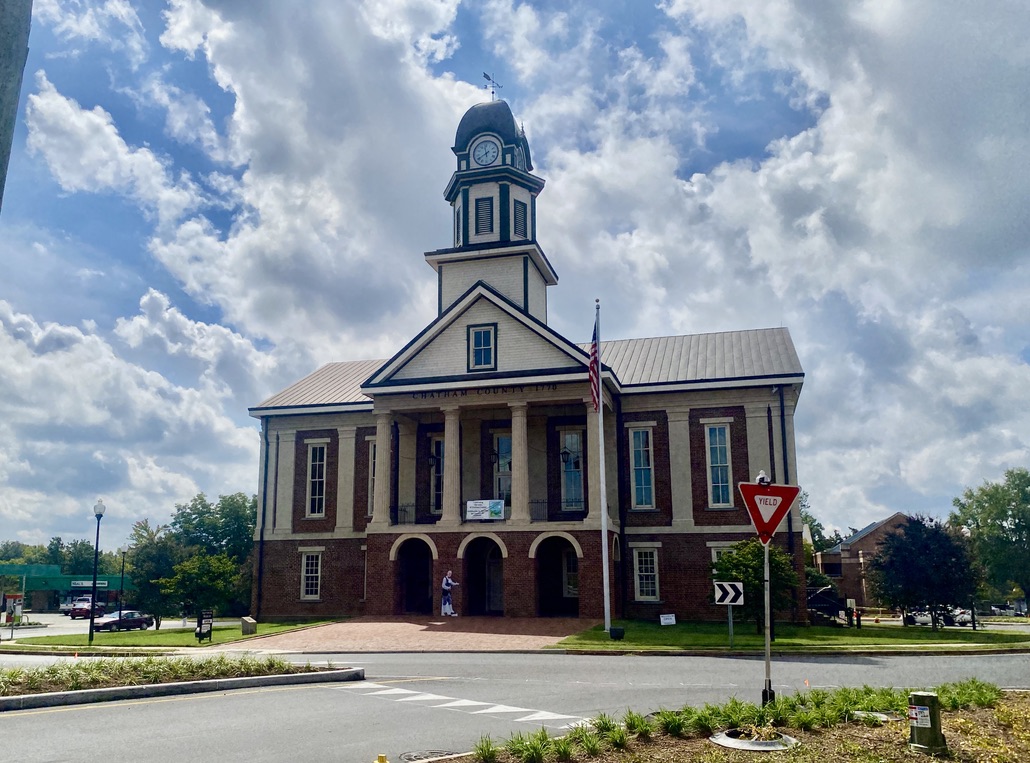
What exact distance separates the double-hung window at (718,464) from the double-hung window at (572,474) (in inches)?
215

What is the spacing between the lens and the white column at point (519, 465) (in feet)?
115

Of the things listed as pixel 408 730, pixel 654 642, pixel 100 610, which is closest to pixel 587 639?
pixel 654 642

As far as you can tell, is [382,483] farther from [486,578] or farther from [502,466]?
[486,578]

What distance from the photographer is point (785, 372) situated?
36.7 m

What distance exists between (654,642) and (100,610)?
64144mm

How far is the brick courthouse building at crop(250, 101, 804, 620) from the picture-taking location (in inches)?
1406

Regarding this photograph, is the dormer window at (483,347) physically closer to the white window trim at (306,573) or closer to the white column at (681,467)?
the white column at (681,467)

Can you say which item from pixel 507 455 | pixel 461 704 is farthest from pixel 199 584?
pixel 461 704

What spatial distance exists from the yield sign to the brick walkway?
1431 centimetres

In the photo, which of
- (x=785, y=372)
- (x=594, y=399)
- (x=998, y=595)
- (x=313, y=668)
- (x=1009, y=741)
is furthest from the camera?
(x=998, y=595)

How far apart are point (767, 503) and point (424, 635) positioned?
19.4 metres

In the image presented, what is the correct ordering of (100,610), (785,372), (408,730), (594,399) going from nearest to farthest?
(408,730), (594,399), (785,372), (100,610)

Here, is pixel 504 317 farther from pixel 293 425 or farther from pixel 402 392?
pixel 293 425

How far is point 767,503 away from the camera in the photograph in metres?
12.7
